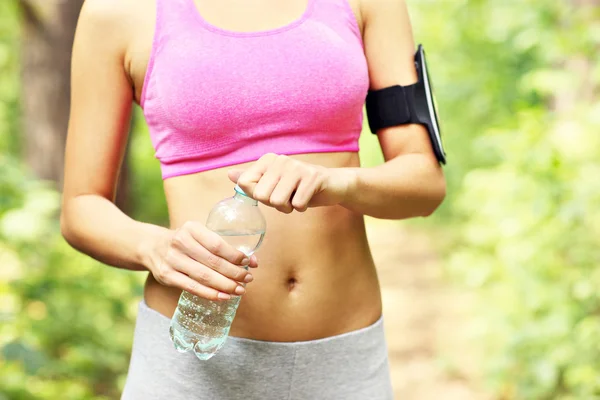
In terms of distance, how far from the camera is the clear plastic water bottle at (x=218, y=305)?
1.63 meters

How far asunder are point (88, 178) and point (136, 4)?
380mm

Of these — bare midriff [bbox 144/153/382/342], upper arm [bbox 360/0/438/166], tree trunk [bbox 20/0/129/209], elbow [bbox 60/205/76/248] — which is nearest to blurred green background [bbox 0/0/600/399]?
tree trunk [bbox 20/0/129/209]

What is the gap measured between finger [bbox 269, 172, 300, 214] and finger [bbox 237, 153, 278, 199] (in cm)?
4

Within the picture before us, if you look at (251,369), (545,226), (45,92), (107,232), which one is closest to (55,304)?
(45,92)

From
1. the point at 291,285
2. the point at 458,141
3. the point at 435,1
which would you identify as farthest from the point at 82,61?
the point at 458,141

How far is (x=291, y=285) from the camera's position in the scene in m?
1.72

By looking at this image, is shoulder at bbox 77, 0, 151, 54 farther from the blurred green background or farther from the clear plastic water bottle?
the blurred green background

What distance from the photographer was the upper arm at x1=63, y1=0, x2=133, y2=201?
172 centimetres

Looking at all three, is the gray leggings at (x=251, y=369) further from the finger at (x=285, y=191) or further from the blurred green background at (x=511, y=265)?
the blurred green background at (x=511, y=265)

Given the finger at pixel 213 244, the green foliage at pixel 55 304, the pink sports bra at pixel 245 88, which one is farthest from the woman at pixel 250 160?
the green foliage at pixel 55 304

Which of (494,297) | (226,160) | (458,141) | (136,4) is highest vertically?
(136,4)

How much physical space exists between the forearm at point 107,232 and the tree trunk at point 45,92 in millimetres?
4375

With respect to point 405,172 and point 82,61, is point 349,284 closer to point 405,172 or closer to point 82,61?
point 405,172

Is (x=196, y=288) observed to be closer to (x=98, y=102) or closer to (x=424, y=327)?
(x=98, y=102)
